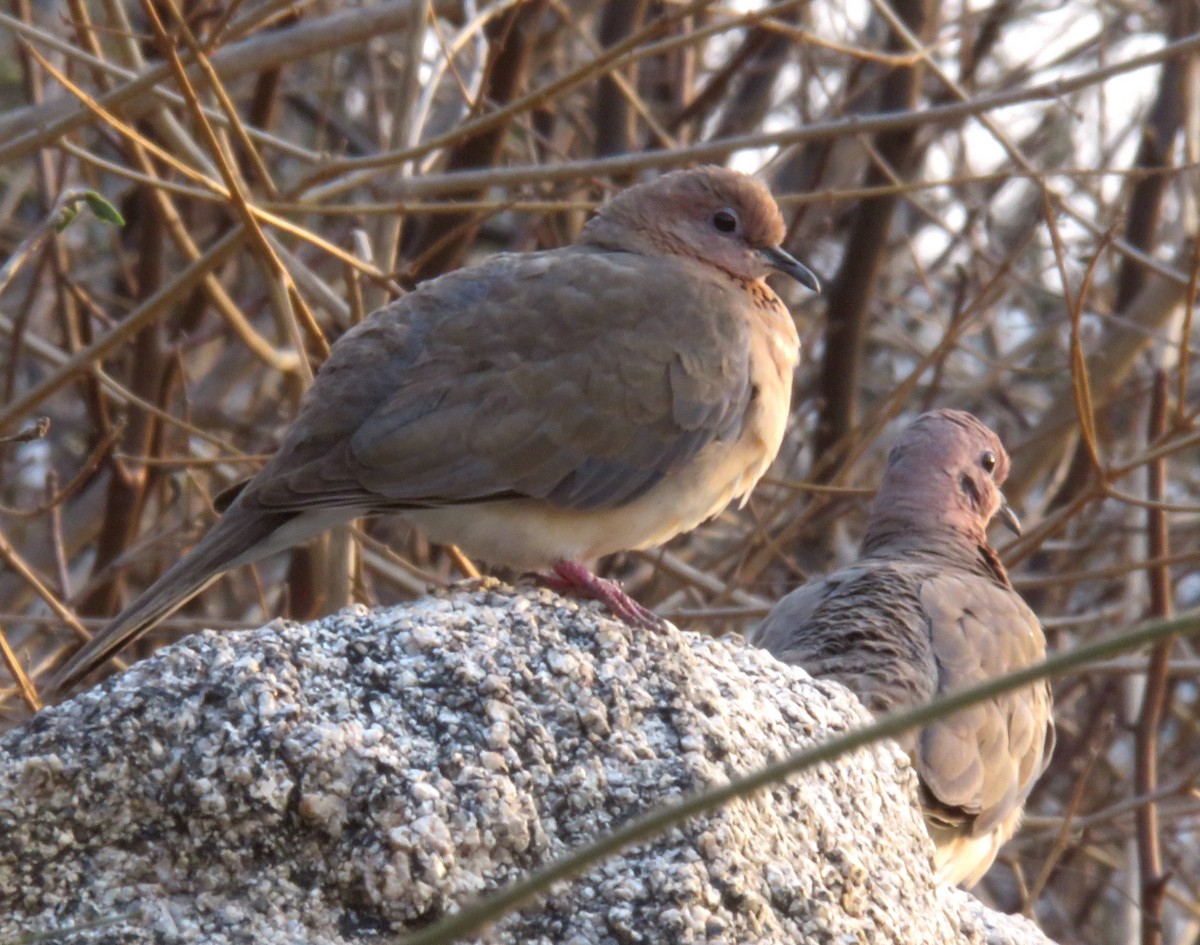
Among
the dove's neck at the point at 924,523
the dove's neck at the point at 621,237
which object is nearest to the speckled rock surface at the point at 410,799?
the dove's neck at the point at 621,237

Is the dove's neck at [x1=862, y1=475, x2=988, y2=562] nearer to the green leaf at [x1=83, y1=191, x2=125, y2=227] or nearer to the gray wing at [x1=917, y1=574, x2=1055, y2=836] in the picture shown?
the gray wing at [x1=917, y1=574, x2=1055, y2=836]

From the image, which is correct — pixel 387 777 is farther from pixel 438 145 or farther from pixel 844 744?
pixel 438 145

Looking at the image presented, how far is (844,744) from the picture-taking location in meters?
1.39

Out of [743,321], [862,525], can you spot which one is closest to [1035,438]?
[862,525]

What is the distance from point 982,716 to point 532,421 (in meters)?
1.24

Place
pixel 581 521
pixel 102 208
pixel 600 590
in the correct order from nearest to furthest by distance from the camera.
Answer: pixel 600 590
pixel 102 208
pixel 581 521

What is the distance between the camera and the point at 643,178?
711 centimetres

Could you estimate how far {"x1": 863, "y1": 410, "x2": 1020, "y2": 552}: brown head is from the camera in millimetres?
5023

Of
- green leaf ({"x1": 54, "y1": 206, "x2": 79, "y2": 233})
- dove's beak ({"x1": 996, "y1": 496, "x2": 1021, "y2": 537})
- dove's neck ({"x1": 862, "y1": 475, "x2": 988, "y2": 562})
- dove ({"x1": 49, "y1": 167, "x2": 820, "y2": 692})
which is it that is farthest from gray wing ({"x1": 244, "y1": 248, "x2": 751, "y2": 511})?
dove's beak ({"x1": 996, "y1": 496, "x2": 1021, "y2": 537})

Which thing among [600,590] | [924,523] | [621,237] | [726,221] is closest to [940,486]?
[924,523]

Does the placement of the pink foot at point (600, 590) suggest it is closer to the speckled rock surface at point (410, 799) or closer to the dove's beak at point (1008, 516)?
the speckled rock surface at point (410, 799)

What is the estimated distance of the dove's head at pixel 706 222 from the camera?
445 centimetres

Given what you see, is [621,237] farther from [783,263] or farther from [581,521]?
[581,521]

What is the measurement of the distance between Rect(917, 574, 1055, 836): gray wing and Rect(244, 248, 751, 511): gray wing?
756 millimetres
